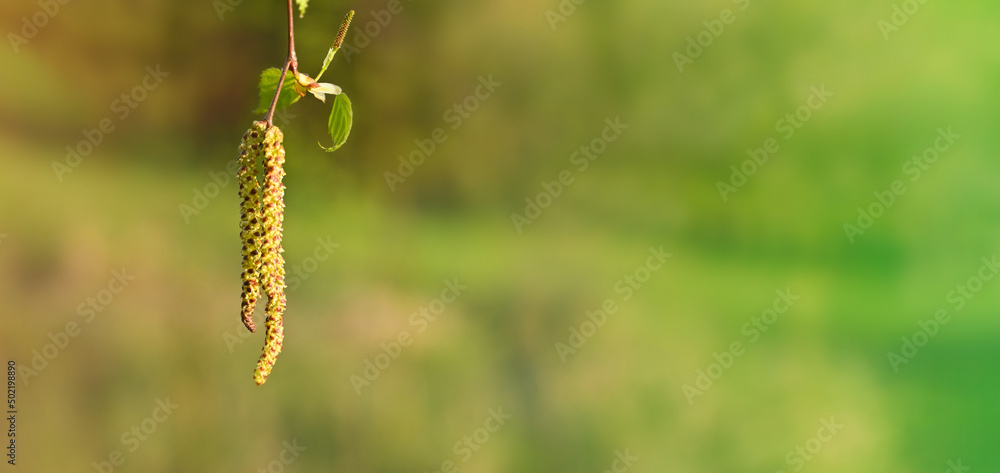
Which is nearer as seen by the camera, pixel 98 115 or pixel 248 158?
→ pixel 248 158

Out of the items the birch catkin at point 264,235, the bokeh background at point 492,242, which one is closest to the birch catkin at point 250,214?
the birch catkin at point 264,235

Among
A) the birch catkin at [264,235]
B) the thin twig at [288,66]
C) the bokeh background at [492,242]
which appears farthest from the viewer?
the bokeh background at [492,242]

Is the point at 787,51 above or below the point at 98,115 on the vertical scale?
above

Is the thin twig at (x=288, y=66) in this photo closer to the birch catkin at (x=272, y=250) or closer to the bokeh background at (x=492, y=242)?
the birch catkin at (x=272, y=250)

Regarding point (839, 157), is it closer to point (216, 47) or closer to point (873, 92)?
point (873, 92)

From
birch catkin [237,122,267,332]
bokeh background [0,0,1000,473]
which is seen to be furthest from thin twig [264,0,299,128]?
bokeh background [0,0,1000,473]

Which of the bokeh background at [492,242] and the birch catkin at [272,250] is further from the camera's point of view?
the bokeh background at [492,242]

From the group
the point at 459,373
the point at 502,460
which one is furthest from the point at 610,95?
the point at 502,460
